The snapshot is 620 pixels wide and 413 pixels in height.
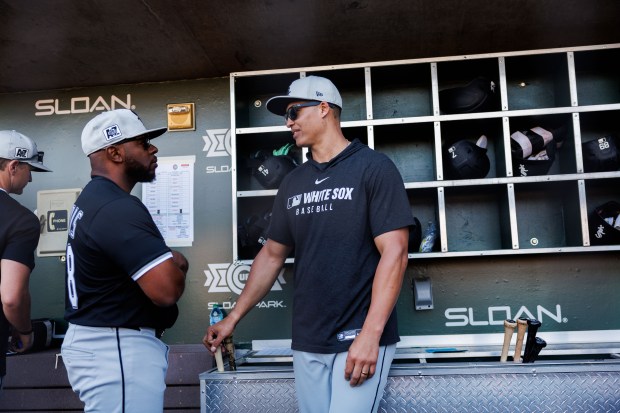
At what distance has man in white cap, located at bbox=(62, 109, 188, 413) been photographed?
191cm

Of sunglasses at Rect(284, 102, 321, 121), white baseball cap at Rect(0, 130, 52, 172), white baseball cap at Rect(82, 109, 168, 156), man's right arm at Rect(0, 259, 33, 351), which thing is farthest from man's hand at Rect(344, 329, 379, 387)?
white baseball cap at Rect(0, 130, 52, 172)

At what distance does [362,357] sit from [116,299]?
36.2 inches

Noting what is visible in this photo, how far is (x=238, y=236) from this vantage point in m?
3.50

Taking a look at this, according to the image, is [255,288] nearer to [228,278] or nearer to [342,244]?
[342,244]

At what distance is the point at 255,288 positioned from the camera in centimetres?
250

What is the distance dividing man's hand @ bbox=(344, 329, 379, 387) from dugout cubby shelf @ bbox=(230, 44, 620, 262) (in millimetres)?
1481

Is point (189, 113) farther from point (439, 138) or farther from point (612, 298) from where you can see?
point (612, 298)

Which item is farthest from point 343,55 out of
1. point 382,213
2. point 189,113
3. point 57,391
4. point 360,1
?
point 57,391

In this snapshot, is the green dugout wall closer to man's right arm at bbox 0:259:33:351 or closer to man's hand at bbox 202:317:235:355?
man's hand at bbox 202:317:235:355

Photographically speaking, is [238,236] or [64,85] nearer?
[238,236]

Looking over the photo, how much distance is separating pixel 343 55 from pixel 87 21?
61.3 inches

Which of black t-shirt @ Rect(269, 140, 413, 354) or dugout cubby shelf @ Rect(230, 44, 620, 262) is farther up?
dugout cubby shelf @ Rect(230, 44, 620, 262)

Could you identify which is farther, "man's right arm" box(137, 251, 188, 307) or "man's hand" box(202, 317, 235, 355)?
"man's hand" box(202, 317, 235, 355)

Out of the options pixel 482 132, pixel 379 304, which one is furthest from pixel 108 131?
pixel 482 132
